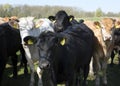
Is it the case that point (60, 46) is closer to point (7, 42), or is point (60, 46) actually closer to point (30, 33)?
point (30, 33)

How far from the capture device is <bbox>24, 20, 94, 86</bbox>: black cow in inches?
224

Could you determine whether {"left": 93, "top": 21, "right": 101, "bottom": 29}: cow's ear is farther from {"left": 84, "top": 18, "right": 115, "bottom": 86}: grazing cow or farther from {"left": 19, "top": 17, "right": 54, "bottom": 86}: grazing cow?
{"left": 19, "top": 17, "right": 54, "bottom": 86}: grazing cow

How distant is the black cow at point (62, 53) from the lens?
5688 millimetres

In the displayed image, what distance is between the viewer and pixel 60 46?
6355mm

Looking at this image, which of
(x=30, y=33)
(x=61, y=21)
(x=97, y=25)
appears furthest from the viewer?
(x=97, y=25)

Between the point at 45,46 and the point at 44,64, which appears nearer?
the point at 44,64

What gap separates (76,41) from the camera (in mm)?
7363

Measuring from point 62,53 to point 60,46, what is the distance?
0.48ft

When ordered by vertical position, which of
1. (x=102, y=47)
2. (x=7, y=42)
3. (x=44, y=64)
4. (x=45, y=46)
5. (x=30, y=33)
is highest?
(x=45, y=46)

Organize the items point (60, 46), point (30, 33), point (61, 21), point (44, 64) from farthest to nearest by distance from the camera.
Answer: point (61, 21), point (30, 33), point (60, 46), point (44, 64)

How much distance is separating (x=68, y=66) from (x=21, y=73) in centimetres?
474

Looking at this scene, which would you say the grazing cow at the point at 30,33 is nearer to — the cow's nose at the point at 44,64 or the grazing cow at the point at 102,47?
the grazing cow at the point at 102,47

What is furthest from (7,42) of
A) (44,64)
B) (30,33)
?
(44,64)

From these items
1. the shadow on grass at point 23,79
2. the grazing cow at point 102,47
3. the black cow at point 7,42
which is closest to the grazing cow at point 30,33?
the black cow at point 7,42
